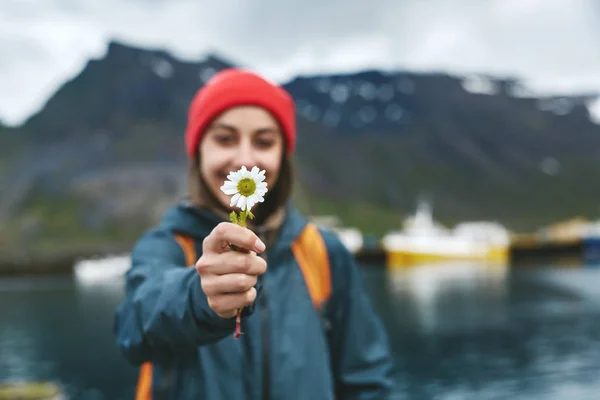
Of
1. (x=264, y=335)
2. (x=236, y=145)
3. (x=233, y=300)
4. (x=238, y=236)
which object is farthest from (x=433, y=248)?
(x=238, y=236)

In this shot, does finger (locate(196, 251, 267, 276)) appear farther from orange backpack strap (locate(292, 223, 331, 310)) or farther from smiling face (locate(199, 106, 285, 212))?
orange backpack strap (locate(292, 223, 331, 310))

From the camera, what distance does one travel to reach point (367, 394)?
156 inches

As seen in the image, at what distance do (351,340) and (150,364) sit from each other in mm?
1312

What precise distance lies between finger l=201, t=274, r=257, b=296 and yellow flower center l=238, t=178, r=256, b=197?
16.1 inches

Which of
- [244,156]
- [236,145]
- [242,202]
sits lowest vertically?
[242,202]

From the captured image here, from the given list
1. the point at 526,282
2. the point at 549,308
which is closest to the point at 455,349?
the point at 549,308

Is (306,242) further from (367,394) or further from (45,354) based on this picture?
(45,354)

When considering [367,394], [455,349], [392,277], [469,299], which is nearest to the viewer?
[367,394]

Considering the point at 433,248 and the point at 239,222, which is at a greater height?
the point at 433,248

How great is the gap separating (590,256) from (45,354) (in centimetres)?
13214

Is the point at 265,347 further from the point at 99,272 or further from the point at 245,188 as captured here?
the point at 99,272

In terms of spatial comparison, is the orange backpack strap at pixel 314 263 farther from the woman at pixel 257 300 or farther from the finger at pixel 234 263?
the finger at pixel 234 263

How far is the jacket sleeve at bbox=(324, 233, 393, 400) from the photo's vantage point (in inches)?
156

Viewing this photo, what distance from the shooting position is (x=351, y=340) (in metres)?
4.00
